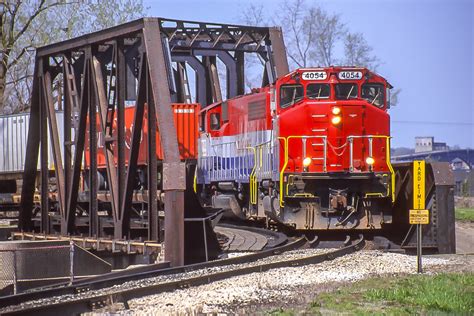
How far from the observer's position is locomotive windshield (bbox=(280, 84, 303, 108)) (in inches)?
814

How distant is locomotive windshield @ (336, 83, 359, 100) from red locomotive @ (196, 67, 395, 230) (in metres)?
0.02

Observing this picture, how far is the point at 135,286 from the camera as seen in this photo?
12688 mm

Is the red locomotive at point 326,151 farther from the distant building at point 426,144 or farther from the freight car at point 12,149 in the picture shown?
the distant building at point 426,144

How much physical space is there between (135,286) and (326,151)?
8683 mm

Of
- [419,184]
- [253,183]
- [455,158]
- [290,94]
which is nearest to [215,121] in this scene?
[253,183]

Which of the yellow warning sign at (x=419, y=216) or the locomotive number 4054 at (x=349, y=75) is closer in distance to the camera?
the yellow warning sign at (x=419, y=216)

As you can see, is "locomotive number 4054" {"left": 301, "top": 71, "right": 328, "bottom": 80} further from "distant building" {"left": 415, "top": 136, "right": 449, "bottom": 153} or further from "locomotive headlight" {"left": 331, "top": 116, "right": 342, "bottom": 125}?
"distant building" {"left": 415, "top": 136, "right": 449, "bottom": 153}

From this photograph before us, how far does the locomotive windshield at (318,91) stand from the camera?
→ 20.6m

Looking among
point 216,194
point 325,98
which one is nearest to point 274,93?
point 325,98

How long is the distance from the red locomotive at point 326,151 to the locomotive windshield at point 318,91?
24mm

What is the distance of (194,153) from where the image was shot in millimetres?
26672

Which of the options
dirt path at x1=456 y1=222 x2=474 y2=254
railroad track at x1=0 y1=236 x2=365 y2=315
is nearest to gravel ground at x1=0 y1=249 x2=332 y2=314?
railroad track at x1=0 y1=236 x2=365 y2=315

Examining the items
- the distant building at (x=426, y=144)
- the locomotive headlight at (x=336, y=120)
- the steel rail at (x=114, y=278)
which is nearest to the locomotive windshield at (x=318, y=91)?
the locomotive headlight at (x=336, y=120)

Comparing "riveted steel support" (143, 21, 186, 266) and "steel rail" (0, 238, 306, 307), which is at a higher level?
"riveted steel support" (143, 21, 186, 266)
